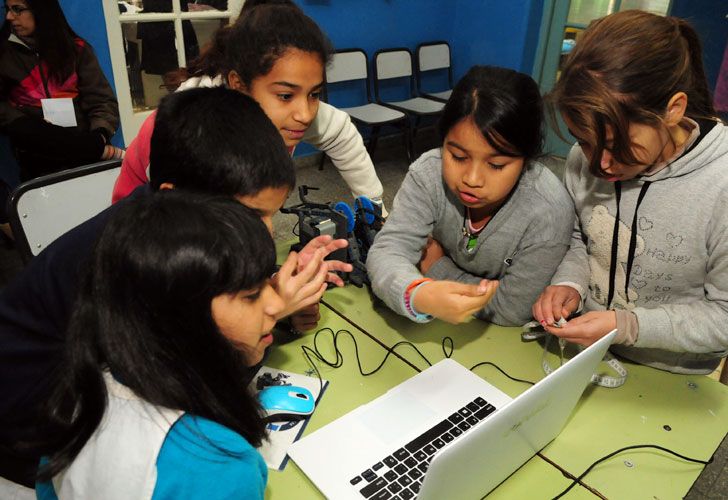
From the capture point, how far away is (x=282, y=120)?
131cm

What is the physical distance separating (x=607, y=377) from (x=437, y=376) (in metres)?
0.35

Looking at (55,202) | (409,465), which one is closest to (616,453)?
(409,465)

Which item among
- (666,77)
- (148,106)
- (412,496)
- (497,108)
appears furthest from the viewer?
(148,106)

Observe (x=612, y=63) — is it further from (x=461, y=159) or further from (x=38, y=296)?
(x=38, y=296)

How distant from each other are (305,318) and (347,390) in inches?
8.6

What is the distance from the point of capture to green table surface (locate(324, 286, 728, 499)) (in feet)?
2.87

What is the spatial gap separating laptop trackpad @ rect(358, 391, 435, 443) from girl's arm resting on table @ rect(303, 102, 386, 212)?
3.34 ft

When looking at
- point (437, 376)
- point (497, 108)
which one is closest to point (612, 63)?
point (497, 108)

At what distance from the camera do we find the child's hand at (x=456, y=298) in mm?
1003

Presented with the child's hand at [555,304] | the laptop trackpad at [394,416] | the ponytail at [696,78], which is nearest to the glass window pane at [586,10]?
the ponytail at [696,78]

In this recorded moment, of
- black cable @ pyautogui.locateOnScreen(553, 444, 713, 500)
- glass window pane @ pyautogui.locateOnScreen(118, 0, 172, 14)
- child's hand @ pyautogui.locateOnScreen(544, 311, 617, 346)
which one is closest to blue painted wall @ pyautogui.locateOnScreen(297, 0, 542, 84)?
glass window pane @ pyautogui.locateOnScreen(118, 0, 172, 14)

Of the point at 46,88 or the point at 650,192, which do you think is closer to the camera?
the point at 650,192

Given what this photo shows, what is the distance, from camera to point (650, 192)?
1040mm

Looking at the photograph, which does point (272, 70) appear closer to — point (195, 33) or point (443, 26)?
point (195, 33)
